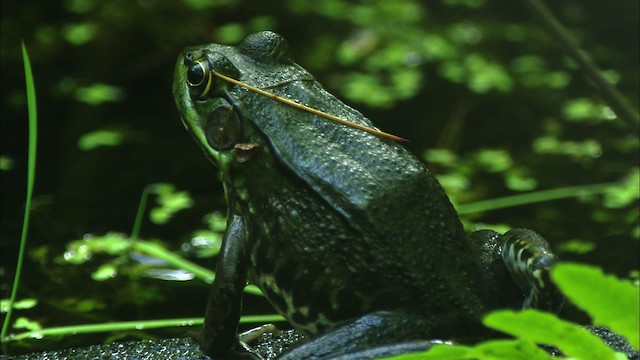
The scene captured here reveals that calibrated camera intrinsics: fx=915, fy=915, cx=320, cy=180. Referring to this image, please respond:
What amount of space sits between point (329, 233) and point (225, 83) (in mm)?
497

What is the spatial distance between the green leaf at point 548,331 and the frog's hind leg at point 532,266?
680 millimetres

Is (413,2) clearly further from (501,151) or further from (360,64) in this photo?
(501,151)

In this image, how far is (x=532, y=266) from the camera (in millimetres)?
1823

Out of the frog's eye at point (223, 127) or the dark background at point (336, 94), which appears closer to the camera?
the frog's eye at point (223, 127)

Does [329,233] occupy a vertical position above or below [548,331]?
above

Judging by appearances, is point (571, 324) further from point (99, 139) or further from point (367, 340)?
point (99, 139)

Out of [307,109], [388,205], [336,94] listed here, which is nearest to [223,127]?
[307,109]

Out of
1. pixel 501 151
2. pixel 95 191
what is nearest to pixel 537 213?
pixel 501 151

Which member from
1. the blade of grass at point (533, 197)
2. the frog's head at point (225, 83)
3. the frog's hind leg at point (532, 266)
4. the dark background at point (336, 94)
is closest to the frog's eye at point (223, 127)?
the frog's head at point (225, 83)

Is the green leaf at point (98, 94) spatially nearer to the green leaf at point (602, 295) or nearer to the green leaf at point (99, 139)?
the green leaf at point (99, 139)

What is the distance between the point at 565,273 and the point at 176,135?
3.53 m

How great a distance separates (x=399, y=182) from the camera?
76.0 inches

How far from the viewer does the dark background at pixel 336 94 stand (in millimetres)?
3566

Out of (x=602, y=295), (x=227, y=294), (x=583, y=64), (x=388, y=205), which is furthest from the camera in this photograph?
(x=583, y=64)
